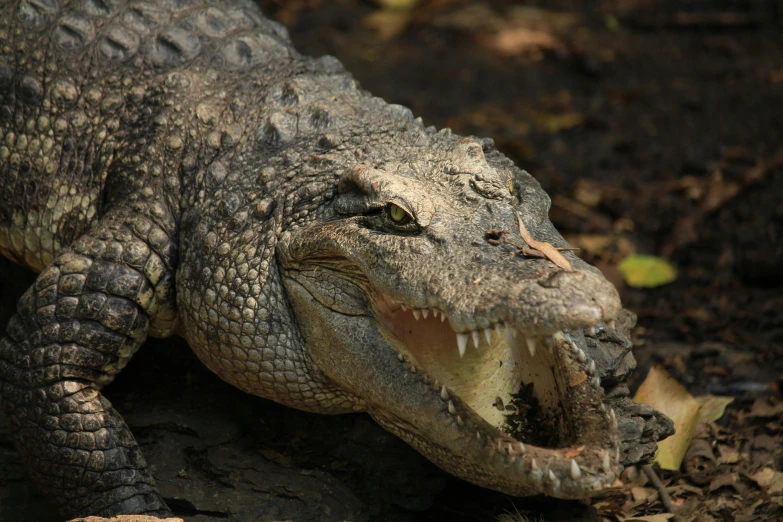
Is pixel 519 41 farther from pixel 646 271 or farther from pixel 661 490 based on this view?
pixel 661 490

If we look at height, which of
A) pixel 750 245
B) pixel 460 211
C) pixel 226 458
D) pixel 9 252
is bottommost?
pixel 226 458

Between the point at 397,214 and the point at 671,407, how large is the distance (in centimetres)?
178

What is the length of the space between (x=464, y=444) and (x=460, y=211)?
815 mm

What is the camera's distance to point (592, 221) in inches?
227

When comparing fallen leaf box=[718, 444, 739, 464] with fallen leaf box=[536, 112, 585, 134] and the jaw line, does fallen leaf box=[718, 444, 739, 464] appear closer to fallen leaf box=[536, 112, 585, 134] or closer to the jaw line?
the jaw line

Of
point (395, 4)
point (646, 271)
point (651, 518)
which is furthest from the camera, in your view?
point (395, 4)

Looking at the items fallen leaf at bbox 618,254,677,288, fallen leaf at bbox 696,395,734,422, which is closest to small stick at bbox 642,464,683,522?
fallen leaf at bbox 696,395,734,422

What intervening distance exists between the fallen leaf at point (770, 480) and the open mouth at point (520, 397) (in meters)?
1.19

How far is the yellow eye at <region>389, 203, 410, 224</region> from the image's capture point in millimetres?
2928

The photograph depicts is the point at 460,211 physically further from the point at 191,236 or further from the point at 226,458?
the point at 226,458

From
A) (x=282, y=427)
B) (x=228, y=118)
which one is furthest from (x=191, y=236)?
(x=282, y=427)

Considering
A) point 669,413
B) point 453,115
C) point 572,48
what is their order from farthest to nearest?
point 572,48
point 453,115
point 669,413

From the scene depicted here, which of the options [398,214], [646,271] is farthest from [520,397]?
[646,271]

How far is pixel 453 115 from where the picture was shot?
6.91 metres
